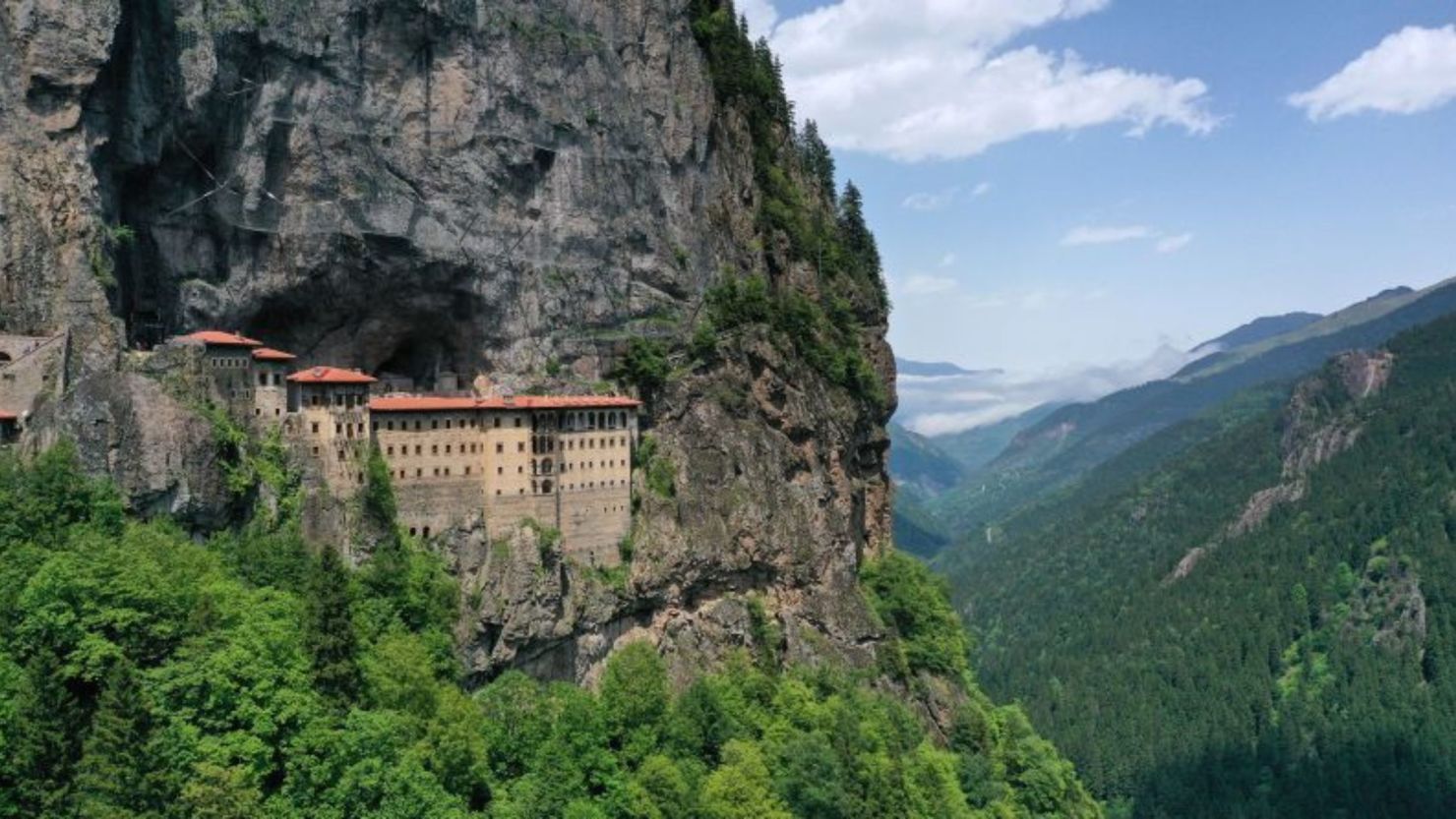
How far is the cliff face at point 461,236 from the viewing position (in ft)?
200

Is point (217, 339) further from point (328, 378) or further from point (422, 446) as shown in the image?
point (422, 446)

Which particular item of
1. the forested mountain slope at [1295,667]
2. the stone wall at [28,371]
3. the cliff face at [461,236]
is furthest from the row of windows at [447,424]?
the forested mountain slope at [1295,667]

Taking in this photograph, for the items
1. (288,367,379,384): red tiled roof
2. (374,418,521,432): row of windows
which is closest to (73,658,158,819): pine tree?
(288,367,379,384): red tiled roof

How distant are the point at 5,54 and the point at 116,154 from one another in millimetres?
6581

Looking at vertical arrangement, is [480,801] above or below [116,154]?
below

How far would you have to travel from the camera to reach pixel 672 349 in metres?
79.2

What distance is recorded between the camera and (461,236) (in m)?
73.4

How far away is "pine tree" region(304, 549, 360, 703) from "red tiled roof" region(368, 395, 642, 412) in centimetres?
1158

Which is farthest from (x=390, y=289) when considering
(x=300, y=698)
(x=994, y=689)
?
(x=994, y=689)

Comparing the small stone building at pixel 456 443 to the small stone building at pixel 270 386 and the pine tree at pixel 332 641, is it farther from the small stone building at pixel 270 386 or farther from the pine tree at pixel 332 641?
the pine tree at pixel 332 641

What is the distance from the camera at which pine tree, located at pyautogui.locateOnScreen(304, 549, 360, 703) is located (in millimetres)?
52594

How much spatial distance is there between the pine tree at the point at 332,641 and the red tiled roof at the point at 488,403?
38.0 feet

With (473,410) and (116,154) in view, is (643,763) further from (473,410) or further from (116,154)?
(116,154)

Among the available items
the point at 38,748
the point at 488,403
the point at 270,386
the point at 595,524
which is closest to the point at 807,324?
the point at 595,524
